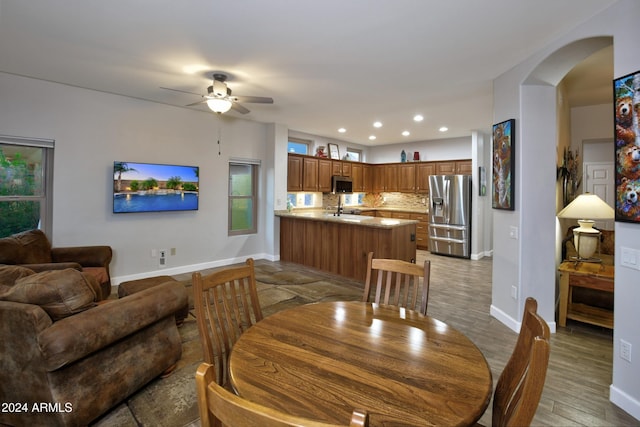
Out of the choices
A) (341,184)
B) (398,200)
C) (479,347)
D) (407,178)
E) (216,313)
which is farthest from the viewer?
(398,200)

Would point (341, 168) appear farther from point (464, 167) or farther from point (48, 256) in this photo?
point (48, 256)

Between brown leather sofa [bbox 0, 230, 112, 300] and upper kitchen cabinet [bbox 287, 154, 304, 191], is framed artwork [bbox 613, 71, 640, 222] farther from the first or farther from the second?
upper kitchen cabinet [bbox 287, 154, 304, 191]

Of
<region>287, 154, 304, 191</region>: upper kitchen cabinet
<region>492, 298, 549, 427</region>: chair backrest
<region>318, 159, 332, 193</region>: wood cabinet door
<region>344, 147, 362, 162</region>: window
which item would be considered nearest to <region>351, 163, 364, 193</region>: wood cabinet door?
<region>344, 147, 362, 162</region>: window

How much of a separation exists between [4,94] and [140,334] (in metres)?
3.62

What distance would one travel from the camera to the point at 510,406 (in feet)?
3.30

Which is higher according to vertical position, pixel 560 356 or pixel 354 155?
pixel 354 155

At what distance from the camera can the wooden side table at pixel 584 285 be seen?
121 inches

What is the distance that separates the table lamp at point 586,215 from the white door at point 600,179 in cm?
170

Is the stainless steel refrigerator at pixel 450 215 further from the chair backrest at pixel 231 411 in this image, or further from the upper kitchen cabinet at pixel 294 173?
the chair backrest at pixel 231 411

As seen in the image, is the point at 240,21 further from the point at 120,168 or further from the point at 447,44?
the point at 120,168

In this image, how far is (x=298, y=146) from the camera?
7465mm

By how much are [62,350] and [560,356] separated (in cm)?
362

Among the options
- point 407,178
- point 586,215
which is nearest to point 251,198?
point 407,178

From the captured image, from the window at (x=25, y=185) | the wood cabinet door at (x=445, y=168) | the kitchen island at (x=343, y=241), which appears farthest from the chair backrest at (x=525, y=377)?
the wood cabinet door at (x=445, y=168)
